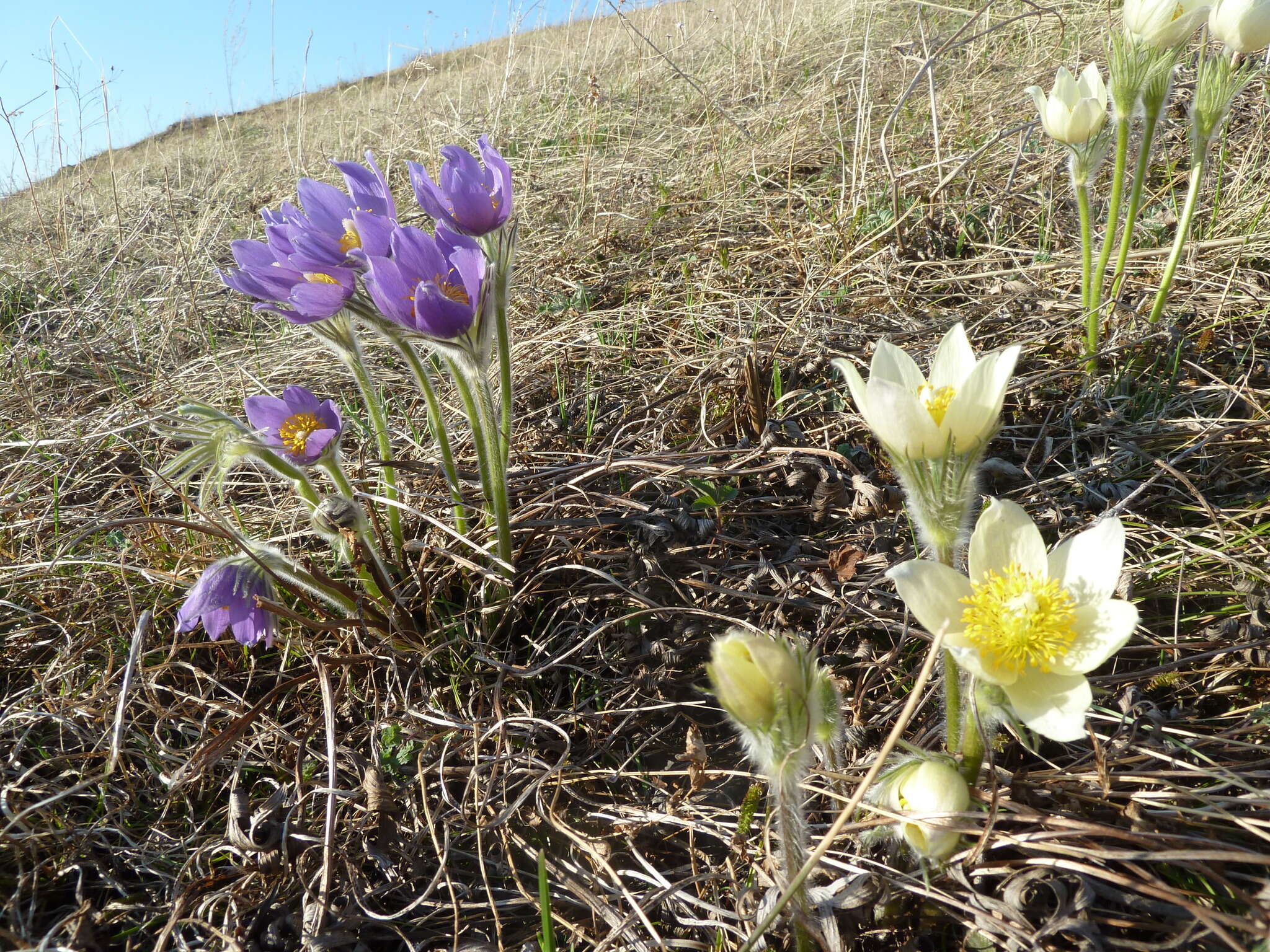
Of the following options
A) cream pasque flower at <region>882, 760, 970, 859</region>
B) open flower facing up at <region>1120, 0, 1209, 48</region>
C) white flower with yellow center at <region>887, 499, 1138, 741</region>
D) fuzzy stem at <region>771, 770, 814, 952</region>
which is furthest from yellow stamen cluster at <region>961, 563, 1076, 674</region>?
open flower facing up at <region>1120, 0, 1209, 48</region>

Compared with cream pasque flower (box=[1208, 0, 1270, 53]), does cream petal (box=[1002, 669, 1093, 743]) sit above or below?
below

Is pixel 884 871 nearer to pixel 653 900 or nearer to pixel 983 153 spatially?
pixel 653 900

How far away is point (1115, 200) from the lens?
1818 millimetres

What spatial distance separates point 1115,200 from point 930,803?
62.0 inches

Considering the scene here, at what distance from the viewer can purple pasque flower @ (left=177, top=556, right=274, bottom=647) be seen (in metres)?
1.35

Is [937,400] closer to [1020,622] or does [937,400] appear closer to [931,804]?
→ [1020,622]

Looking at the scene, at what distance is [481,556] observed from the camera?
1589 millimetres

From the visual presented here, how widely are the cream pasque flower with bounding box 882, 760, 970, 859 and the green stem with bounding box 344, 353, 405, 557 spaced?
1.07 m

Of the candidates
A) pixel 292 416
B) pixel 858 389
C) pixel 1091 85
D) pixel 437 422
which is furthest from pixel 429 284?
pixel 1091 85

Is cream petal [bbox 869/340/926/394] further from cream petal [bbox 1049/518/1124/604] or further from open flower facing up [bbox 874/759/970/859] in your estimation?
open flower facing up [bbox 874/759/970/859]

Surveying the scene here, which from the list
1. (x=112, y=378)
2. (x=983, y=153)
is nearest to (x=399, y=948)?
(x=112, y=378)

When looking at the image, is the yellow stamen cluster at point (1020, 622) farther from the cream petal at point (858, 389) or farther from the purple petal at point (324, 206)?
the purple petal at point (324, 206)

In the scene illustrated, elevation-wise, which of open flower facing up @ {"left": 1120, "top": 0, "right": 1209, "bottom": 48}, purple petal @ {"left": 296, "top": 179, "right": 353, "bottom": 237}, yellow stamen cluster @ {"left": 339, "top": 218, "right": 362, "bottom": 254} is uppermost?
open flower facing up @ {"left": 1120, "top": 0, "right": 1209, "bottom": 48}

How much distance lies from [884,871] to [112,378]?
116 inches
